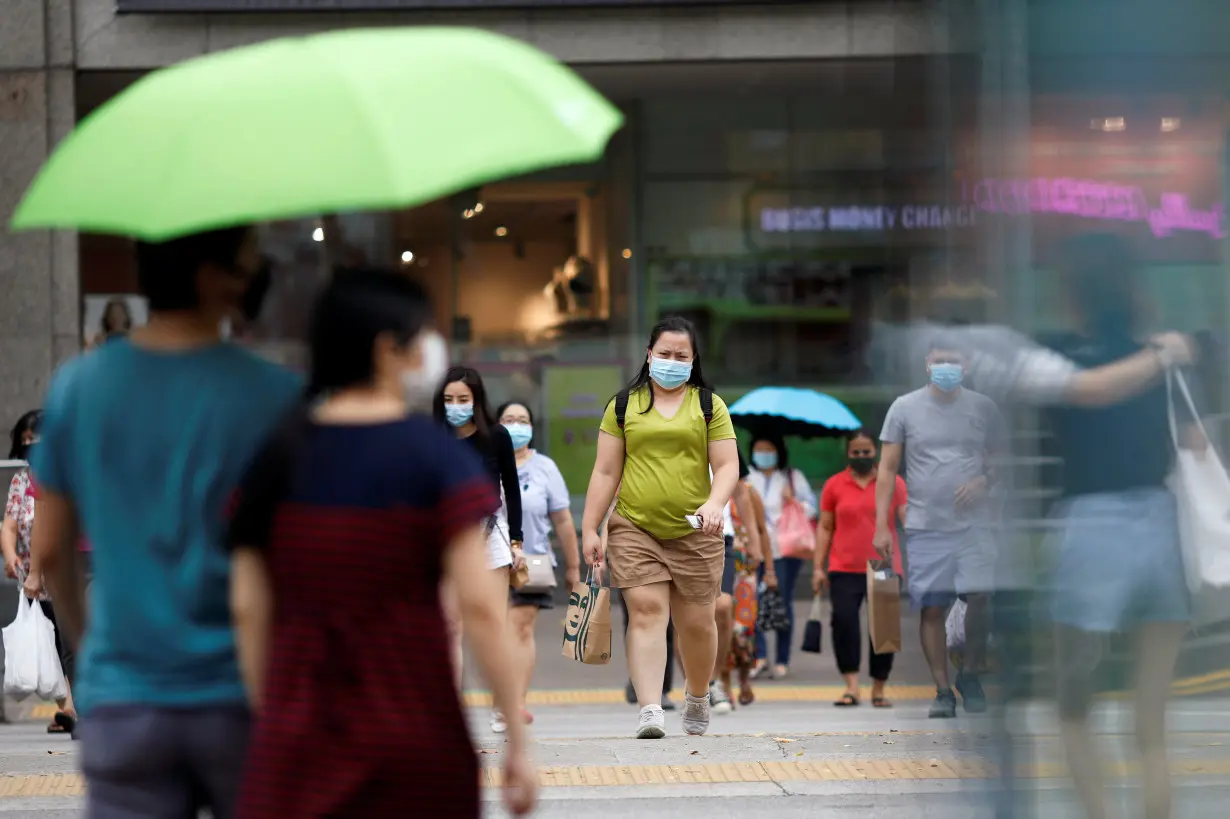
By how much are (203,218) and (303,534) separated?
21.0 inches

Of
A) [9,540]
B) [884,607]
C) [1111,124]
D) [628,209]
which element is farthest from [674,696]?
[1111,124]

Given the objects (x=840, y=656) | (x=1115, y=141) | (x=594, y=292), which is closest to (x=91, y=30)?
(x=594, y=292)

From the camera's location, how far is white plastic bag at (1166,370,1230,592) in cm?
431

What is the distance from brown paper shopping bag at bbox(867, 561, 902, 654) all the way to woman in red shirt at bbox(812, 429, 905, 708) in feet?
1.59

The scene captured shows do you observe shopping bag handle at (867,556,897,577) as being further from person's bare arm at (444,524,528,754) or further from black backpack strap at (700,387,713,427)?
person's bare arm at (444,524,528,754)

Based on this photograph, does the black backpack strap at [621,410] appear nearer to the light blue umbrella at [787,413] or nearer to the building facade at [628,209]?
the light blue umbrella at [787,413]

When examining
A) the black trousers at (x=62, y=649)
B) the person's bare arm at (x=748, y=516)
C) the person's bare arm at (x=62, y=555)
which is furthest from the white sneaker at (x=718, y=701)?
the person's bare arm at (x=62, y=555)

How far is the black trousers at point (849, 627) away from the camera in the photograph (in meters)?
10.5

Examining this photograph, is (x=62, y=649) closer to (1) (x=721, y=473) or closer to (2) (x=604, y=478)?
(2) (x=604, y=478)

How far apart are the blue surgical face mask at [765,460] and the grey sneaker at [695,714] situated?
416 centimetres

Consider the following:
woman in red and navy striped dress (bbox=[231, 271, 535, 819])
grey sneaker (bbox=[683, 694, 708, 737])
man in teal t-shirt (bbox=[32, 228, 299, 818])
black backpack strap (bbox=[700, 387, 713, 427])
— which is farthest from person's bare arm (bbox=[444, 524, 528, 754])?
grey sneaker (bbox=[683, 694, 708, 737])

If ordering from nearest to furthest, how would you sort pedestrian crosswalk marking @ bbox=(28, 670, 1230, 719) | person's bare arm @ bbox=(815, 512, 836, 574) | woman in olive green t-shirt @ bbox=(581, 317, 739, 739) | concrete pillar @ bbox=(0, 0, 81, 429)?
woman in olive green t-shirt @ bbox=(581, 317, 739, 739), person's bare arm @ bbox=(815, 512, 836, 574), pedestrian crosswalk marking @ bbox=(28, 670, 1230, 719), concrete pillar @ bbox=(0, 0, 81, 429)

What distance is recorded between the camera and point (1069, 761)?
4430 mm

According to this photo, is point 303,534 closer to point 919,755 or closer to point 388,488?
point 388,488
